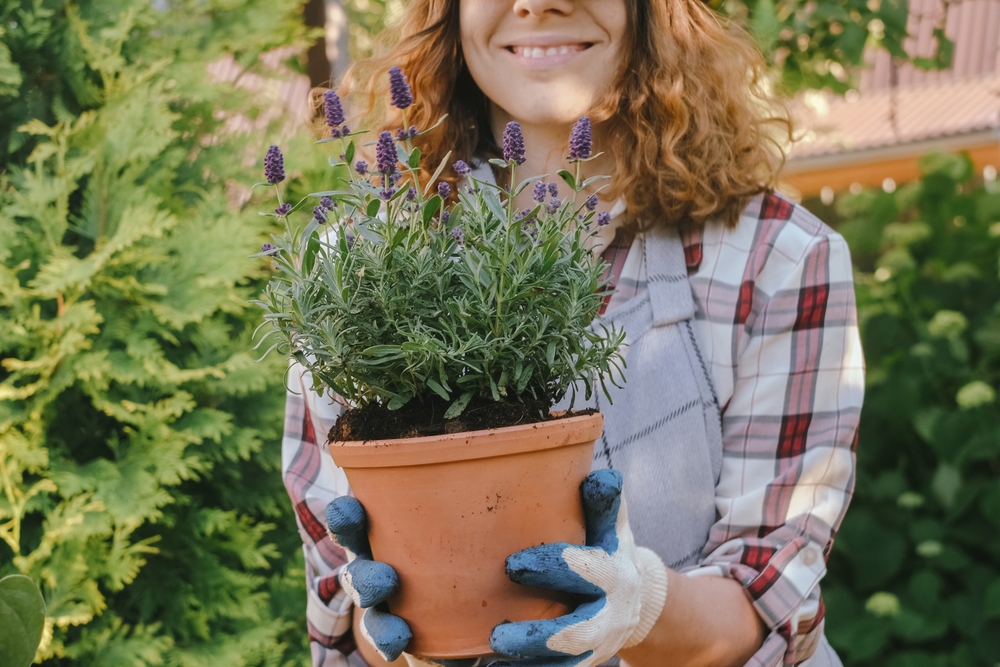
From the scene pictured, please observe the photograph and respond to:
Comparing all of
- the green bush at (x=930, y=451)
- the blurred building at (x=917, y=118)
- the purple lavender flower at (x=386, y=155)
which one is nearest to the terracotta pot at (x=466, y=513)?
the purple lavender flower at (x=386, y=155)

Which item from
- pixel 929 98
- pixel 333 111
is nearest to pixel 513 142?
pixel 333 111

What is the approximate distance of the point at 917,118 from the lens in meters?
8.30

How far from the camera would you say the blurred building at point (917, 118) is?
698 cm

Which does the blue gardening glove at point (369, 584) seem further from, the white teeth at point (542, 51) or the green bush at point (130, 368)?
the green bush at point (130, 368)

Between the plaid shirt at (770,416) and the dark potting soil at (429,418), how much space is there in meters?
0.49

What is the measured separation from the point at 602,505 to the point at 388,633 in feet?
0.96

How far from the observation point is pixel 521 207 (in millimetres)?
1600

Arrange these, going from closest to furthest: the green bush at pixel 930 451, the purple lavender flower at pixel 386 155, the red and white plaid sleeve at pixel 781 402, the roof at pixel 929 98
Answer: the purple lavender flower at pixel 386 155, the red and white plaid sleeve at pixel 781 402, the green bush at pixel 930 451, the roof at pixel 929 98

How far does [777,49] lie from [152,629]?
8.88 ft

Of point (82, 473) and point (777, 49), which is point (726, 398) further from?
point (777, 49)

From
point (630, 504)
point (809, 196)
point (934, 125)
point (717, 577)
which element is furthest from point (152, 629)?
point (934, 125)

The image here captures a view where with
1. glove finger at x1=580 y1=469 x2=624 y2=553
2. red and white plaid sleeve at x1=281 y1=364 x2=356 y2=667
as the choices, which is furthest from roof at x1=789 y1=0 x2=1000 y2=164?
glove finger at x1=580 y1=469 x2=624 y2=553

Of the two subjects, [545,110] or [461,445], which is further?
[545,110]

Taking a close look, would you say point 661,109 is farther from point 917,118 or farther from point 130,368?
point 917,118
